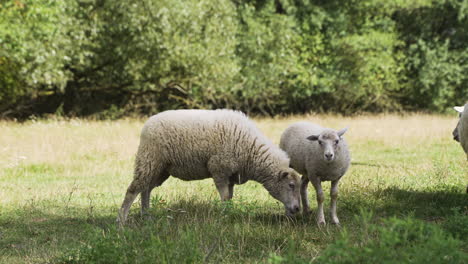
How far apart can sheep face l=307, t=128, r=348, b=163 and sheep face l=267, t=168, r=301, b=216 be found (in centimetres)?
61

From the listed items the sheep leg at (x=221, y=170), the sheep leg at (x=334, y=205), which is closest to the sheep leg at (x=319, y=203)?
the sheep leg at (x=334, y=205)

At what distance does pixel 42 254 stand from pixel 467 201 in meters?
5.65

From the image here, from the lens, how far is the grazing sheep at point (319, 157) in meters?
6.50

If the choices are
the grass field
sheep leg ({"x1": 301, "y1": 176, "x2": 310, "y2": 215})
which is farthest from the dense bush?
sheep leg ({"x1": 301, "y1": 176, "x2": 310, "y2": 215})

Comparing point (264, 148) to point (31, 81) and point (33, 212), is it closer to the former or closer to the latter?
point (33, 212)

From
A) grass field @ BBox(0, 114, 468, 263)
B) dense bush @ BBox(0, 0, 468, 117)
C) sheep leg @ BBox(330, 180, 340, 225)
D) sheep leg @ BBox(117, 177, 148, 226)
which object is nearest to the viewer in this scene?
grass field @ BBox(0, 114, 468, 263)

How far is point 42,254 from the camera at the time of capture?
5.40m

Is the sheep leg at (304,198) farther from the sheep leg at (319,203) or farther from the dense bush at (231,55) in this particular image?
the dense bush at (231,55)

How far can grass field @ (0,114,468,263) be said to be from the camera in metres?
4.34

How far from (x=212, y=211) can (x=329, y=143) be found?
1.71 metres

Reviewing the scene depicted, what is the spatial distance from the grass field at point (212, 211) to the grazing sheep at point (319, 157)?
1.40ft

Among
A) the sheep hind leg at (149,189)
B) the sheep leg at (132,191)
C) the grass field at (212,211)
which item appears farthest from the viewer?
the sheep hind leg at (149,189)

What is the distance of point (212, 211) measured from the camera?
6.75 m

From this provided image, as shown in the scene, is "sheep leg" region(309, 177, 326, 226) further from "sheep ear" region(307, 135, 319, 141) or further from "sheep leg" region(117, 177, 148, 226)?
"sheep leg" region(117, 177, 148, 226)
